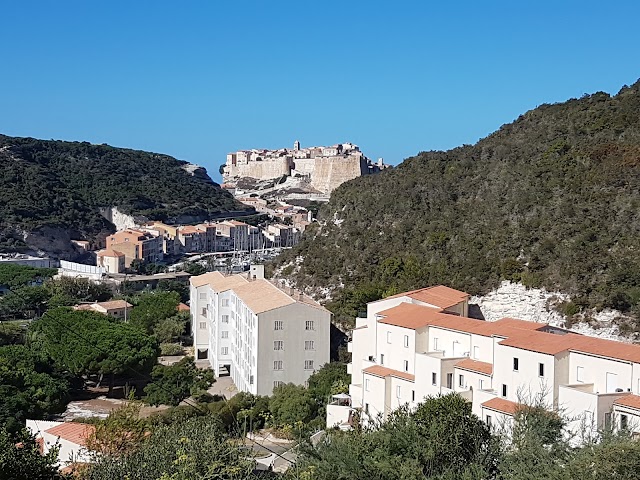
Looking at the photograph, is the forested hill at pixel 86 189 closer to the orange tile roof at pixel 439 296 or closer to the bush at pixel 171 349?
the bush at pixel 171 349

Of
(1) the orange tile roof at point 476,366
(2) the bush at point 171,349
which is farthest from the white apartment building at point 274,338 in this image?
(1) the orange tile roof at point 476,366

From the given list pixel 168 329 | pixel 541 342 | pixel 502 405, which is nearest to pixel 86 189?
pixel 168 329

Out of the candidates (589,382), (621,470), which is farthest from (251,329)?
(621,470)

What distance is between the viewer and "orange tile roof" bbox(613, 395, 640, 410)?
49.1 ft

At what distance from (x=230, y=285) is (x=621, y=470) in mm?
24103

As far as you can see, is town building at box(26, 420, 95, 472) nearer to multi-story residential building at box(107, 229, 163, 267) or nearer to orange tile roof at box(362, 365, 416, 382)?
orange tile roof at box(362, 365, 416, 382)

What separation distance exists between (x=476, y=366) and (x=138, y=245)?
54.9 meters

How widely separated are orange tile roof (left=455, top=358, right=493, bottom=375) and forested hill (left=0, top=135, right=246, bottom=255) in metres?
58.8

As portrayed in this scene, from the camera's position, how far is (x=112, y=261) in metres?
65.0

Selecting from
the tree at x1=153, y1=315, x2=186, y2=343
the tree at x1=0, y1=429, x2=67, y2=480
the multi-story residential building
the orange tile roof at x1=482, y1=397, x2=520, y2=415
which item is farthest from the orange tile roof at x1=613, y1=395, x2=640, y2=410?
the multi-story residential building

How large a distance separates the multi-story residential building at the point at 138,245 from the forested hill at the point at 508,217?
1197 inches

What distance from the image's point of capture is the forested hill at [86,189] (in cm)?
7625

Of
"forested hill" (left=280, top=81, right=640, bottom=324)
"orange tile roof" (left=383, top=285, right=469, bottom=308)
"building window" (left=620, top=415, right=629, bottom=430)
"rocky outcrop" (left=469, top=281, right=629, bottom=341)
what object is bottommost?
"building window" (left=620, top=415, right=629, bottom=430)

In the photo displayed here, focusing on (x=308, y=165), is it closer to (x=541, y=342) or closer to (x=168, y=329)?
(x=168, y=329)
